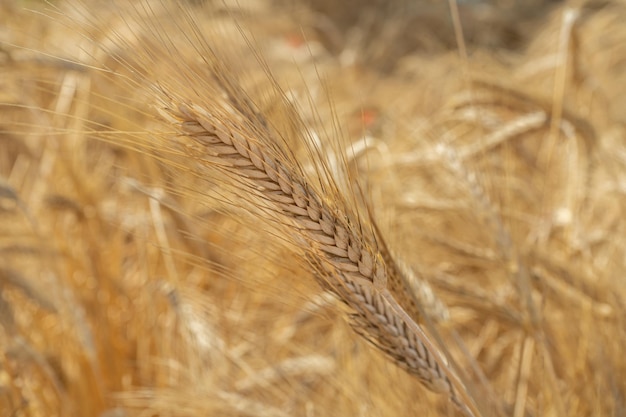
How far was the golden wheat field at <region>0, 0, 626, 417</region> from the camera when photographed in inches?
20.3

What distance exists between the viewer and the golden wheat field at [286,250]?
0.52m

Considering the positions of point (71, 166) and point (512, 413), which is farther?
point (71, 166)

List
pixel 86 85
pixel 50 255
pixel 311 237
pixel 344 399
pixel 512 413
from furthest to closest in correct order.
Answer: pixel 86 85
pixel 50 255
pixel 344 399
pixel 512 413
pixel 311 237

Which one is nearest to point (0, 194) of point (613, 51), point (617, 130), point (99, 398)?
point (99, 398)

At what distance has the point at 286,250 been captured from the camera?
59cm

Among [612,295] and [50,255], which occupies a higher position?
[612,295]

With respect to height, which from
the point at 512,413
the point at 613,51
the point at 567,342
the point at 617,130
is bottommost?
the point at 512,413

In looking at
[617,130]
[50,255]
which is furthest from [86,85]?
[617,130]

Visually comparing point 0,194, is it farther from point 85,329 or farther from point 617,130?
point 617,130

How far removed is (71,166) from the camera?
1.16m

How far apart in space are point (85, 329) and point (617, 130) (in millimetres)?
1244

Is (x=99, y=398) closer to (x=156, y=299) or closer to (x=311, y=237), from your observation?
(x=156, y=299)

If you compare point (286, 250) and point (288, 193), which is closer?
point (288, 193)

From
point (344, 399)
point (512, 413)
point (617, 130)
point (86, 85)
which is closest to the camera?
point (512, 413)
